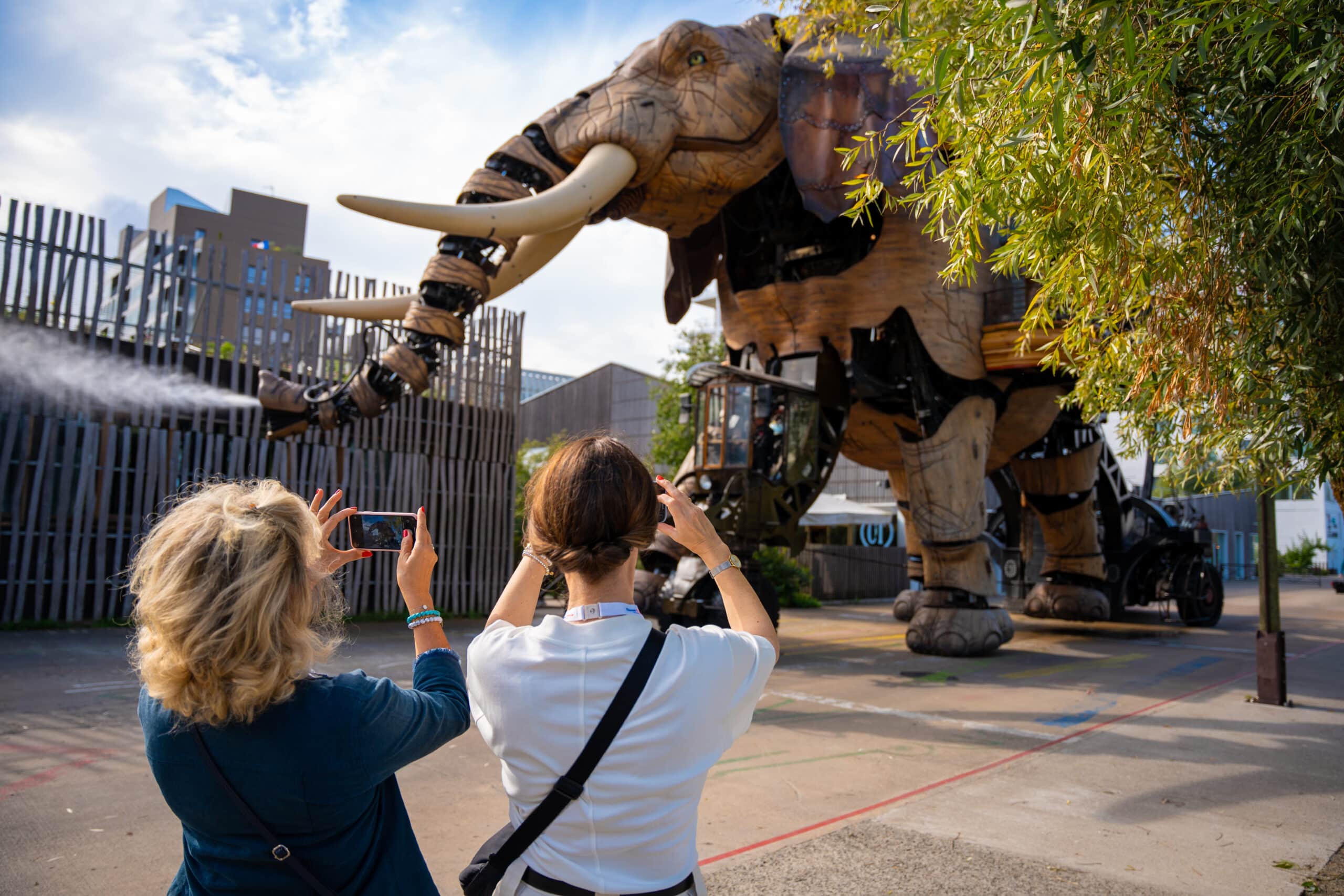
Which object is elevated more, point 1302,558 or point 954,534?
point 954,534

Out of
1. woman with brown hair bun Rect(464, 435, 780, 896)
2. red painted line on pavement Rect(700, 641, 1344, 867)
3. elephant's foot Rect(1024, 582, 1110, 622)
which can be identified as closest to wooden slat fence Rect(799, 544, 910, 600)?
elephant's foot Rect(1024, 582, 1110, 622)

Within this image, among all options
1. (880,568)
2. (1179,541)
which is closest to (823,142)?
(1179,541)

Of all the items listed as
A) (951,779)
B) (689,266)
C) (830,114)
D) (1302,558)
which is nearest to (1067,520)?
Answer: (689,266)

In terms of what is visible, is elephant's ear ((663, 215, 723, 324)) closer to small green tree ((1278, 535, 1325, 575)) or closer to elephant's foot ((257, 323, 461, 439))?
elephant's foot ((257, 323, 461, 439))

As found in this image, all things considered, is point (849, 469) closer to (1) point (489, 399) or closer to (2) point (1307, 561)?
(1) point (489, 399)

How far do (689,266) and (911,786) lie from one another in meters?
6.21

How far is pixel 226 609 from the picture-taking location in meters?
1.49

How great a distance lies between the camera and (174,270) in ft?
33.6

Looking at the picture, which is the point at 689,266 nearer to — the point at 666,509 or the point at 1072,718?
the point at 1072,718

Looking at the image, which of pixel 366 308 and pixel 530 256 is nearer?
pixel 366 308

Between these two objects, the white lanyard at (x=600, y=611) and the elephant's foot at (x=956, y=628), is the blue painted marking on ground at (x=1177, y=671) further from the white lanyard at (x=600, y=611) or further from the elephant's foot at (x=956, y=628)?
the white lanyard at (x=600, y=611)

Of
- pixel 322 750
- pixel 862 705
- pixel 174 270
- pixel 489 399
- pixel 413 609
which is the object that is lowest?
pixel 862 705

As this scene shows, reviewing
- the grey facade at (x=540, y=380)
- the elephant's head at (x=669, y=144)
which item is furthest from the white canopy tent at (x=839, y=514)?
the grey facade at (x=540, y=380)

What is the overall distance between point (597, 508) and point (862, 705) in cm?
566
